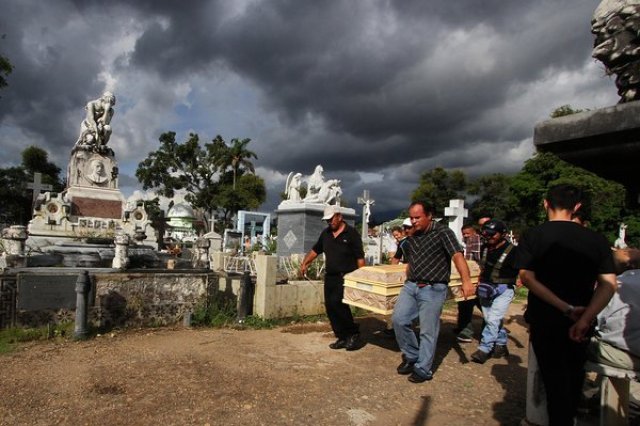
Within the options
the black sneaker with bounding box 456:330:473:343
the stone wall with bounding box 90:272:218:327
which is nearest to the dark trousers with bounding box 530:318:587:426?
the black sneaker with bounding box 456:330:473:343

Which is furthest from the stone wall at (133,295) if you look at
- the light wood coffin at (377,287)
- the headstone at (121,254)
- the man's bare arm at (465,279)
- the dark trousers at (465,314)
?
the man's bare arm at (465,279)

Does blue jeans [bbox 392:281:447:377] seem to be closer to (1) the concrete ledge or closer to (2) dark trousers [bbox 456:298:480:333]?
(2) dark trousers [bbox 456:298:480:333]

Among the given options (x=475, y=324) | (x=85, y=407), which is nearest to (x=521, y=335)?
(x=475, y=324)

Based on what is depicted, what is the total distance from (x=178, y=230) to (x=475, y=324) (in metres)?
32.9

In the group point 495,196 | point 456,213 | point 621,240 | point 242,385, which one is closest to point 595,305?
point 242,385

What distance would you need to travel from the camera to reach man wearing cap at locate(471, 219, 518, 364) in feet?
15.5

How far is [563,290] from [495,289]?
8.57 feet

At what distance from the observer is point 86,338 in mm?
5109

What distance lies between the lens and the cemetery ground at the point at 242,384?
314 cm

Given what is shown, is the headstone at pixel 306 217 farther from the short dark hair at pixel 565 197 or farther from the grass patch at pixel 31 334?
the short dark hair at pixel 565 197

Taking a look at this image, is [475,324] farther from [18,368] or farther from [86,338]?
[18,368]


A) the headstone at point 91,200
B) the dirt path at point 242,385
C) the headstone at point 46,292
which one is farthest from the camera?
the headstone at point 91,200

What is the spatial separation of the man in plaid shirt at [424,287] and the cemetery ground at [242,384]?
9.2 inches

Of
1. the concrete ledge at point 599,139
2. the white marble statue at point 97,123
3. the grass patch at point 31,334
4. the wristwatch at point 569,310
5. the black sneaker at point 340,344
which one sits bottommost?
the black sneaker at point 340,344
